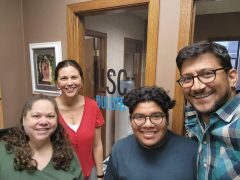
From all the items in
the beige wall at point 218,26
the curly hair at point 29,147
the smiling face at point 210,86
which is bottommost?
the curly hair at point 29,147

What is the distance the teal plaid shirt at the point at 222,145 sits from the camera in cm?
78

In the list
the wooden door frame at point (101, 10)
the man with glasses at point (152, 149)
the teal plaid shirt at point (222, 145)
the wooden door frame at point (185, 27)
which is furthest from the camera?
the wooden door frame at point (101, 10)

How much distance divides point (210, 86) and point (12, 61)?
192 cm

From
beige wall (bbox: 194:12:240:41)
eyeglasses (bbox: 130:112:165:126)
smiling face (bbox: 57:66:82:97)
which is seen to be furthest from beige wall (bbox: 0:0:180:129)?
beige wall (bbox: 194:12:240:41)

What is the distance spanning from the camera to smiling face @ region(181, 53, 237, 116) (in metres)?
0.83

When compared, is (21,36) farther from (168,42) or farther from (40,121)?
(168,42)

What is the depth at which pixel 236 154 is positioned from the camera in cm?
78

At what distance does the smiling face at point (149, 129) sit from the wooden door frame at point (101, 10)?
1.61ft

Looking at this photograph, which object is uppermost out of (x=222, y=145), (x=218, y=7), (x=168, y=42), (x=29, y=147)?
(x=218, y=7)

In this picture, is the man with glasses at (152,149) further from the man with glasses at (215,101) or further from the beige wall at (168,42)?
the beige wall at (168,42)

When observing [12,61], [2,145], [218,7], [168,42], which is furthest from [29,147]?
[218,7]

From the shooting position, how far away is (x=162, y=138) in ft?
3.45

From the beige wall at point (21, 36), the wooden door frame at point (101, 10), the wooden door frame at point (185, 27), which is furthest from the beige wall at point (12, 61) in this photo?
the wooden door frame at point (185, 27)

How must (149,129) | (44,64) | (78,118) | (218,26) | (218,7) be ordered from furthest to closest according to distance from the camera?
(218,26) → (218,7) → (44,64) → (78,118) → (149,129)
